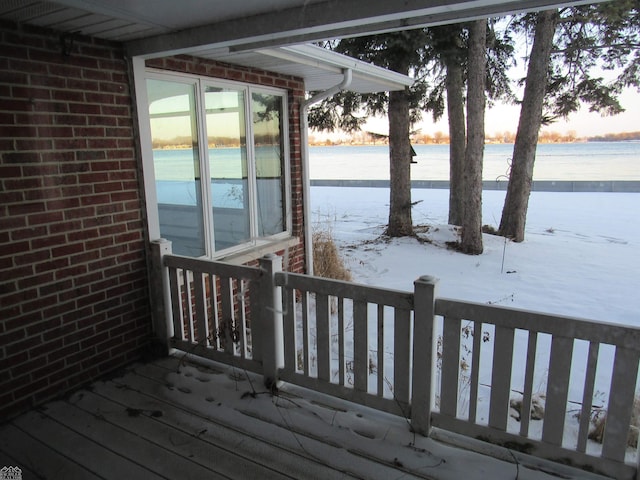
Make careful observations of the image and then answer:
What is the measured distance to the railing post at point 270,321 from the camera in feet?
9.47

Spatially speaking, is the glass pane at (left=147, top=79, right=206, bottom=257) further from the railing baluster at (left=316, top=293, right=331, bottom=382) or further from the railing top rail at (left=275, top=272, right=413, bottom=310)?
the railing baluster at (left=316, top=293, right=331, bottom=382)

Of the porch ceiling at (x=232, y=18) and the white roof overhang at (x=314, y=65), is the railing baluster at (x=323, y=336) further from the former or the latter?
the white roof overhang at (x=314, y=65)

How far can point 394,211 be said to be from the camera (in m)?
10.1

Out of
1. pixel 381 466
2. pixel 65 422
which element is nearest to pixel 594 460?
pixel 381 466

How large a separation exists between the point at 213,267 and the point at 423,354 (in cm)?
153

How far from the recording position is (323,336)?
9.09 ft

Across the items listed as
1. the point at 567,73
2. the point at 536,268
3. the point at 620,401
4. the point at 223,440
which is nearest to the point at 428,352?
the point at 620,401

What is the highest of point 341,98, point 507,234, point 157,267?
point 341,98

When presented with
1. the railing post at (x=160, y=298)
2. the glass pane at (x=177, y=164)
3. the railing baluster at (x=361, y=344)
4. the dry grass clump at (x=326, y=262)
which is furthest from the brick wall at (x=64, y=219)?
the dry grass clump at (x=326, y=262)

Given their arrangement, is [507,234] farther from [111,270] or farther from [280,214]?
[111,270]

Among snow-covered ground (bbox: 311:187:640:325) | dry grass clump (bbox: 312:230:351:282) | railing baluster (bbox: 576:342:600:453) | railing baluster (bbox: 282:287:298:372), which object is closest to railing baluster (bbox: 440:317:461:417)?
railing baluster (bbox: 576:342:600:453)

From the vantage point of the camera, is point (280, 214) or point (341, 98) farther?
point (341, 98)

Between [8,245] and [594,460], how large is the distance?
324 centimetres

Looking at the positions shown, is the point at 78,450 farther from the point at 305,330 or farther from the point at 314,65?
the point at 314,65
